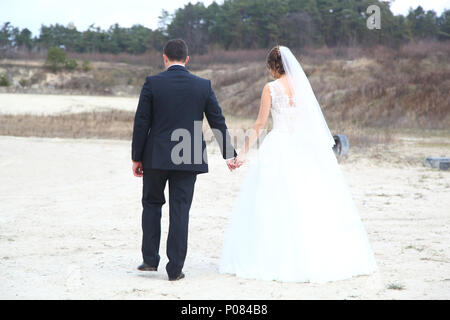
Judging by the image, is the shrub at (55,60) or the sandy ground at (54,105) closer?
the sandy ground at (54,105)

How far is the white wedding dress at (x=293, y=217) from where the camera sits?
5270mm

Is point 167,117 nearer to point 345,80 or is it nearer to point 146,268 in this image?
point 146,268

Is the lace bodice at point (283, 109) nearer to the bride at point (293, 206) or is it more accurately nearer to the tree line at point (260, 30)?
the bride at point (293, 206)

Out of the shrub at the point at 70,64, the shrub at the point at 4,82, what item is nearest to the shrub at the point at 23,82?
the shrub at the point at 4,82

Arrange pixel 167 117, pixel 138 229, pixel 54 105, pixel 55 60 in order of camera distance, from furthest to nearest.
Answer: pixel 55 60
pixel 54 105
pixel 138 229
pixel 167 117

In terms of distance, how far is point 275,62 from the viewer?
18.4 feet

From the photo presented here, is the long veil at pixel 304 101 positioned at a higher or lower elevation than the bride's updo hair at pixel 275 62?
lower

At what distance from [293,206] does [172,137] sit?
122 centimetres

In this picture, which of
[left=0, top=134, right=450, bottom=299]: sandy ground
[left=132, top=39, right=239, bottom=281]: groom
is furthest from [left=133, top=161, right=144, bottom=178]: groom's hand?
[left=0, top=134, right=450, bottom=299]: sandy ground

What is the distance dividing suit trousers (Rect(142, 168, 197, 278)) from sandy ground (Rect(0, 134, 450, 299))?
28 centimetres

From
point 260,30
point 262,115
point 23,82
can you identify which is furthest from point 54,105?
point 260,30

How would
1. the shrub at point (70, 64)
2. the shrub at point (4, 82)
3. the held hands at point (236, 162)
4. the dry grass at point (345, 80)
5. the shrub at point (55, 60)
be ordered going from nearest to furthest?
the held hands at point (236, 162), the dry grass at point (345, 80), the shrub at point (4, 82), the shrub at point (55, 60), the shrub at point (70, 64)

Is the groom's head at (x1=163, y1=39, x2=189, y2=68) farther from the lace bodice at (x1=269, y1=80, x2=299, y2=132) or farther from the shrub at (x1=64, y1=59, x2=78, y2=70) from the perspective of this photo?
the shrub at (x1=64, y1=59, x2=78, y2=70)

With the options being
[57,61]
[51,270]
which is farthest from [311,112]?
[57,61]
